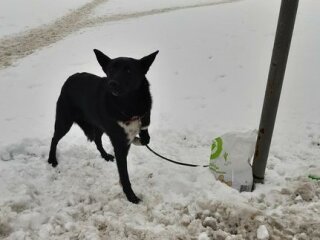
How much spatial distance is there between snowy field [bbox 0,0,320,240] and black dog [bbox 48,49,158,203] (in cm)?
52

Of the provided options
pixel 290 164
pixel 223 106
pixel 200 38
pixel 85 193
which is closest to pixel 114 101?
pixel 85 193

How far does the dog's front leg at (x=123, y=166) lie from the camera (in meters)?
4.14

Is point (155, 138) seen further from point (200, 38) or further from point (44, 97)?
point (200, 38)

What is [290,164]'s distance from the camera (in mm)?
4801

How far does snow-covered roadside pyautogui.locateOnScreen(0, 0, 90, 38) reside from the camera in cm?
1533

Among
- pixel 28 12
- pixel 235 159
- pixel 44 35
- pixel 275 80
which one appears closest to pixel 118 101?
pixel 235 159

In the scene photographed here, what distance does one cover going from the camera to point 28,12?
18.8m

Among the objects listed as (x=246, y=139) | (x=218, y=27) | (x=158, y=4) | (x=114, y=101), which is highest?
(x=114, y=101)

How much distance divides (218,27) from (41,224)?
9.61 metres

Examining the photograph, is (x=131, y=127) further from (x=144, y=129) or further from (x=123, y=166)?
(x=123, y=166)

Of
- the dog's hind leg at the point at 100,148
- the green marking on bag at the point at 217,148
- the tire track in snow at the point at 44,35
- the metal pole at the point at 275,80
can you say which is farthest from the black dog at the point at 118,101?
the tire track in snow at the point at 44,35

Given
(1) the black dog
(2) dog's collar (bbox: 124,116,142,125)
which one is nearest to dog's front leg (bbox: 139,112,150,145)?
(1) the black dog

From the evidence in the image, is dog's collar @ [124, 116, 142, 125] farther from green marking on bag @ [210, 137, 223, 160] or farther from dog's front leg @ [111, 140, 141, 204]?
green marking on bag @ [210, 137, 223, 160]

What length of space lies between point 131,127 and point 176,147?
1.51m
